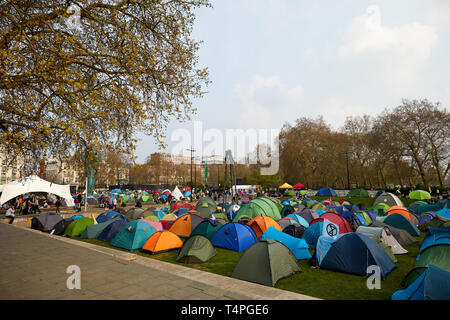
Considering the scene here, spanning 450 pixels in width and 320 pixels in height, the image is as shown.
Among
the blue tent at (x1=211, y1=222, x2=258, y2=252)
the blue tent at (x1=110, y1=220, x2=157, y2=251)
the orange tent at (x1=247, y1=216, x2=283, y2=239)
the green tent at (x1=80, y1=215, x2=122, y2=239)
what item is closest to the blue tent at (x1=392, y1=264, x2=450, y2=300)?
the blue tent at (x1=211, y1=222, x2=258, y2=252)

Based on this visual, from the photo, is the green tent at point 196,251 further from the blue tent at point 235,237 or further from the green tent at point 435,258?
the green tent at point 435,258

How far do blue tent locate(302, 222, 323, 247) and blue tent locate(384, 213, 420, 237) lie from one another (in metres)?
5.36

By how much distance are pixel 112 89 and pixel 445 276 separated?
351 inches

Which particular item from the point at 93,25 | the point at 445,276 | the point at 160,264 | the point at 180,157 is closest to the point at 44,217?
the point at 160,264

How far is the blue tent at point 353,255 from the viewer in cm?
754

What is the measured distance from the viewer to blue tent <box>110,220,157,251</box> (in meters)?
11.0

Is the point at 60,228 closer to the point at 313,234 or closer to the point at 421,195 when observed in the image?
the point at 313,234

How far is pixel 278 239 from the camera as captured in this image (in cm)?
962

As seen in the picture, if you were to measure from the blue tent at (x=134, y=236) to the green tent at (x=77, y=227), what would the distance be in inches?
142

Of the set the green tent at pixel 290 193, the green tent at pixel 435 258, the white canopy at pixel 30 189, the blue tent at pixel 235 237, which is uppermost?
the white canopy at pixel 30 189

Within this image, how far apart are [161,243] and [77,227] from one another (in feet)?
21.0

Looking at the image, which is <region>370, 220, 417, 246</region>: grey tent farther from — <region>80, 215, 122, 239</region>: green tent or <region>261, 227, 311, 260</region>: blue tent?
<region>80, 215, 122, 239</region>: green tent

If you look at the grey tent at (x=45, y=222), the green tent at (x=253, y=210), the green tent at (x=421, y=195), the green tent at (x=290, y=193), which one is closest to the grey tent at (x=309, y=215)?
the green tent at (x=253, y=210)
